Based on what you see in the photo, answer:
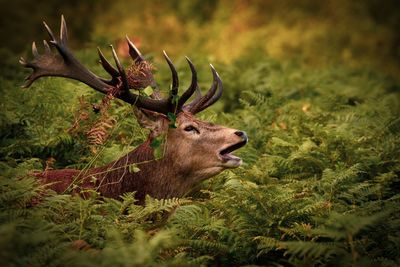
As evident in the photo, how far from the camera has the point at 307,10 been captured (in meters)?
19.6

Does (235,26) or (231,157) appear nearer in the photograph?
(231,157)

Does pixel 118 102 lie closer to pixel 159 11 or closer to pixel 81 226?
pixel 81 226

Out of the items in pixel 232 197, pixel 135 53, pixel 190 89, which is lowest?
pixel 232 197

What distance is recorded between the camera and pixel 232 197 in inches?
218

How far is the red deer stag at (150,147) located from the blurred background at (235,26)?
9194 mm

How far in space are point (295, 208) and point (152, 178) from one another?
4.48 ft

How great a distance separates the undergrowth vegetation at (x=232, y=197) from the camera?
172 inches

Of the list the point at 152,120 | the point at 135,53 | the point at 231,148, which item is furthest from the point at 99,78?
the point at 231,148

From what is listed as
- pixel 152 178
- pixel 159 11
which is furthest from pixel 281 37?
pixel 152 178

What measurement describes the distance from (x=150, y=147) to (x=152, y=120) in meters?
0.27

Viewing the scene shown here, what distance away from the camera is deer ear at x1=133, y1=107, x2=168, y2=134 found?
20.2ft

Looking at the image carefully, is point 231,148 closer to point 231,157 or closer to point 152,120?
point 231,157

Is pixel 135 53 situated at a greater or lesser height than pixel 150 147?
greater

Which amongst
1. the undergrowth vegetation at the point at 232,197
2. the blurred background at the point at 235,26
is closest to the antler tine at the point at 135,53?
the undergrowth vegetation at the point at 232,197
